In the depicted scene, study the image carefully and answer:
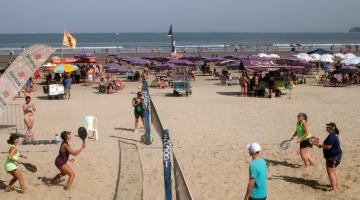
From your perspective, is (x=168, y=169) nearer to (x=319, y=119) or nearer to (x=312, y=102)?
(x=319, y=119)

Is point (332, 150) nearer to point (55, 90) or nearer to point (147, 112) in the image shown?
point (147, 112)

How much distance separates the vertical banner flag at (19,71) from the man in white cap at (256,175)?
755cm

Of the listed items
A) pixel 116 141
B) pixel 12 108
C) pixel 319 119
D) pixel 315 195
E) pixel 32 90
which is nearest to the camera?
pixel 315 195

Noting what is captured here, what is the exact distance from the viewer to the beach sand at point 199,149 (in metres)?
8.07

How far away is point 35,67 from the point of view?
39.2 ft

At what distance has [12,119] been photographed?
580 inches

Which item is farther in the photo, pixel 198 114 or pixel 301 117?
pixel 198 114

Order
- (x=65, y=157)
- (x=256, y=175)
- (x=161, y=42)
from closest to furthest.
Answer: (x=256, y=175)
(x=65, y=157)
(x=161, y=42)

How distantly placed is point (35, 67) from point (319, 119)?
8486 millimetres

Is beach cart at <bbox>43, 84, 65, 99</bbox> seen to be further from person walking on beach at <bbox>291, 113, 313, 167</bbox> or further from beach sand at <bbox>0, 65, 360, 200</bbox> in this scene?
person walking on beach at <bbox>291, 113, 313, 167</bbox>

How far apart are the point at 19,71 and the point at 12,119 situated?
370cm

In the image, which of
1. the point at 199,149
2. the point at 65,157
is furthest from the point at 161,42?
the point at 65,157

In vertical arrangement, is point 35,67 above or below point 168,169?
above

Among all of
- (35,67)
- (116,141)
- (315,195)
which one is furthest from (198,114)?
(315,195)
